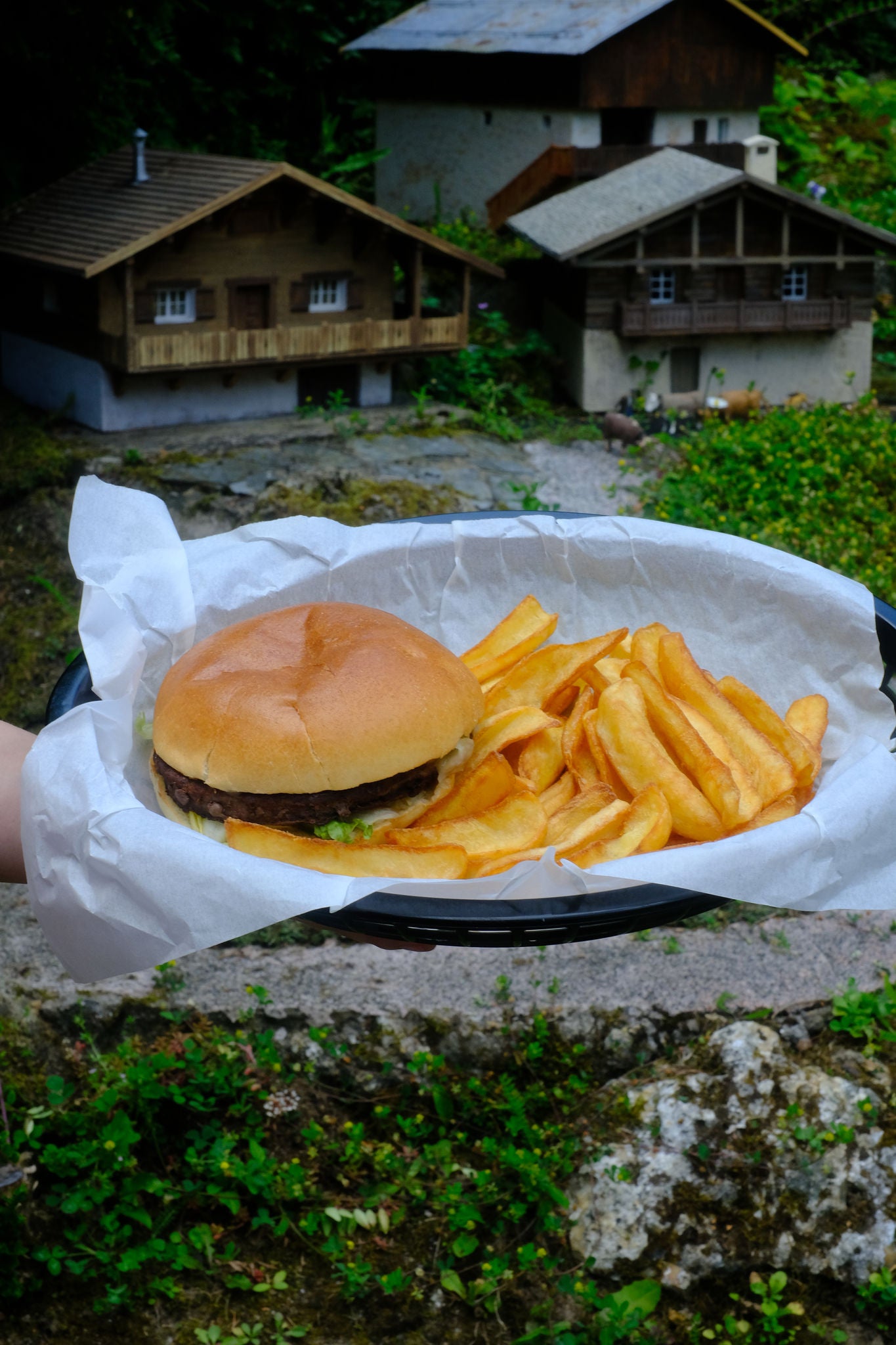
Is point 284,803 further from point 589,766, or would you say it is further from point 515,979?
point 515,979

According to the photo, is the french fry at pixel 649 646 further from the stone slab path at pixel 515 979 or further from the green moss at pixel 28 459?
the green moss at pixel 28 459

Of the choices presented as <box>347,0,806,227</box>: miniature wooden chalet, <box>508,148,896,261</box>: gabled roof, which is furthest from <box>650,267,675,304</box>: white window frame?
<box>347,0,806,227</box>: miniature wooden chalet

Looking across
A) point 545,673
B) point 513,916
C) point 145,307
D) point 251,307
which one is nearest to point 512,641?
point 545,673

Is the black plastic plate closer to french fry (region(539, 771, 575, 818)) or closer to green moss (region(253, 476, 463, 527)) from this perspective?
french fry (region(539, 771, 575, 818))

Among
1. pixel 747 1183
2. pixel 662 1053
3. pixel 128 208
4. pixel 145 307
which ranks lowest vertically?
pixel 747 1183

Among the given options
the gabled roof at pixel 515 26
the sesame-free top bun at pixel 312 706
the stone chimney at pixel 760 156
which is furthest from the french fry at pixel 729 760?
the stone chimney at pixel 760 156

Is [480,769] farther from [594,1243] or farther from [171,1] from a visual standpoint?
[171,1]
